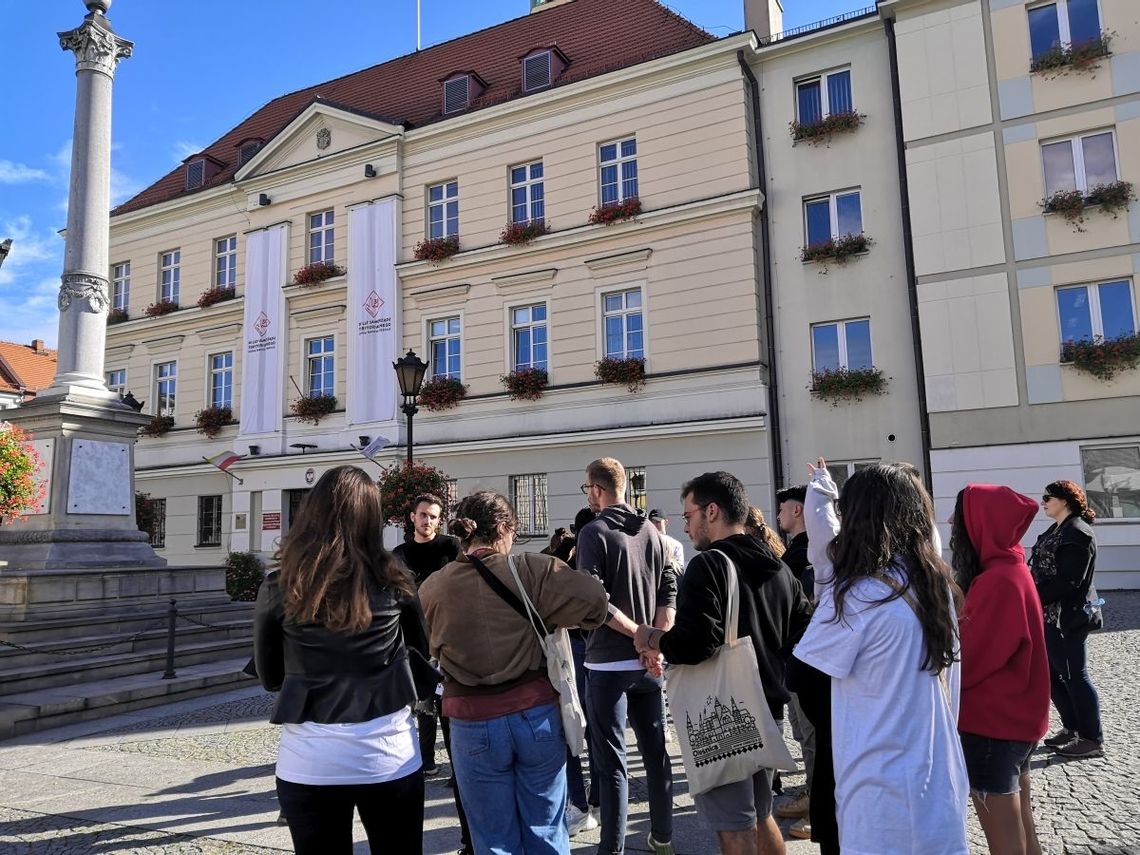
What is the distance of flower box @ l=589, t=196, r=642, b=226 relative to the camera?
747 inches

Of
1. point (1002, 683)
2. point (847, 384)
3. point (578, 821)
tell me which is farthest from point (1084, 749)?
point (847, 384)

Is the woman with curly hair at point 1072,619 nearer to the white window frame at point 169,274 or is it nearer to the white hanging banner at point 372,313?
the white hanging banner at point 372,313

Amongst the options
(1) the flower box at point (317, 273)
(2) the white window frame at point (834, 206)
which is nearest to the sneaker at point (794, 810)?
(2) the white window frame at point (834, 206)

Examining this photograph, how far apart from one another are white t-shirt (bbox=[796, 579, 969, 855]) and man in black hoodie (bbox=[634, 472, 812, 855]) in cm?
69

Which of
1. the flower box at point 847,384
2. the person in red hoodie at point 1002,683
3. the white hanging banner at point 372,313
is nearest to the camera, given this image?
the person in red hoodie at point 1002,683

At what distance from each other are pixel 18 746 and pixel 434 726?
4.25 m

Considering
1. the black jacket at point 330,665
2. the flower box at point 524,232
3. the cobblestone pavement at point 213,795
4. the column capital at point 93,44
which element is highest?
the column capital at point 93,44

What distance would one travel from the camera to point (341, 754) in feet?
8.99

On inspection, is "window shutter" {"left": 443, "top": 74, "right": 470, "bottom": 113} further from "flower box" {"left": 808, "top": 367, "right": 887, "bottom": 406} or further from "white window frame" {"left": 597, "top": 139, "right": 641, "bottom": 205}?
"flower box" {"left": 808, "top": 367, "right": 887, "bottom": 406}

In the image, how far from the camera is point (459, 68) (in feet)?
79.9

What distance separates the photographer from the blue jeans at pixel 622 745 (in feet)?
13.6

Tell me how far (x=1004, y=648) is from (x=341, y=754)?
2462mm

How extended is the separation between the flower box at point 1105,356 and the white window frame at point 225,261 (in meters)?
21.9

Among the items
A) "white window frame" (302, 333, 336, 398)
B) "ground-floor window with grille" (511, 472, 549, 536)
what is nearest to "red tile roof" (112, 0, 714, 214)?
"white window frame" (302, 333, 336, 398)
